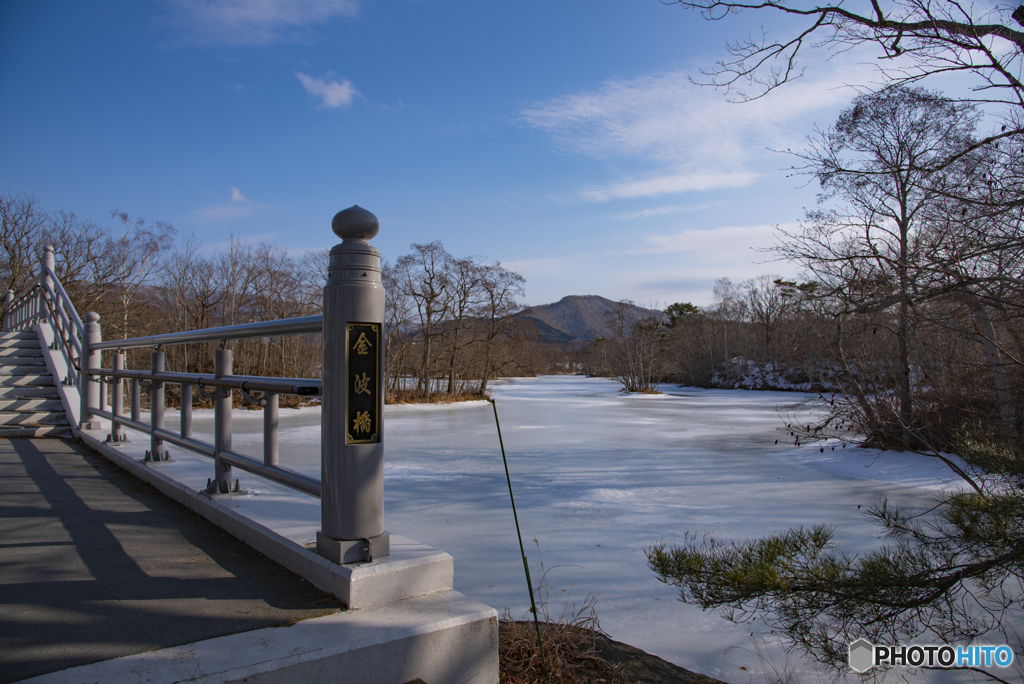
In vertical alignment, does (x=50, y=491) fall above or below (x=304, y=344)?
below

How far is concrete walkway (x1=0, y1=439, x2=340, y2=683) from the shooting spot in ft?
4.59

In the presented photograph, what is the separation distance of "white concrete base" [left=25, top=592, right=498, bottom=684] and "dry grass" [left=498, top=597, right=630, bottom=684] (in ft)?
1.67

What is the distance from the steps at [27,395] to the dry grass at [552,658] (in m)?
4.72

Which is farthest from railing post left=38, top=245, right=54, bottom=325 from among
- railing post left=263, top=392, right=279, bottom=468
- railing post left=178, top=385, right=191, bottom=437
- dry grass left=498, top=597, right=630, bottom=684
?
dry grass left=498, top=597, right=630, bottom=684

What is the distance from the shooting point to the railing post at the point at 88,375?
4.74 m

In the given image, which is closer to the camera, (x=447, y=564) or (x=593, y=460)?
(x=447, y=564)

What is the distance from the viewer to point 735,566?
80.7 inches

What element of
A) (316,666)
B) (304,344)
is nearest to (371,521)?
(316,666)

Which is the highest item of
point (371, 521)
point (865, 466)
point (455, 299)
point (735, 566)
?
point (455, 299)

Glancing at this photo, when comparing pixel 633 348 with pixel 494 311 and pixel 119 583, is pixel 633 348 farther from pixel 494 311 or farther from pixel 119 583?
pixel 119 583

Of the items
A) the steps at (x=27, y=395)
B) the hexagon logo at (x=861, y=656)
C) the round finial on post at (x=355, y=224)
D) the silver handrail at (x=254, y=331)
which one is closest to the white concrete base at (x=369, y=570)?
the silver handrail at (x=254, y=331)

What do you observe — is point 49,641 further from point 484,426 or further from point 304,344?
point 304,344

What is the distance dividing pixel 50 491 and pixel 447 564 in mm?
2479

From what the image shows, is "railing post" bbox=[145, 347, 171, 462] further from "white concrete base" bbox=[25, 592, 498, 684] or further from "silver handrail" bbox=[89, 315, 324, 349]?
"white concrete base" bbox=[25, 592, 498, 684]
